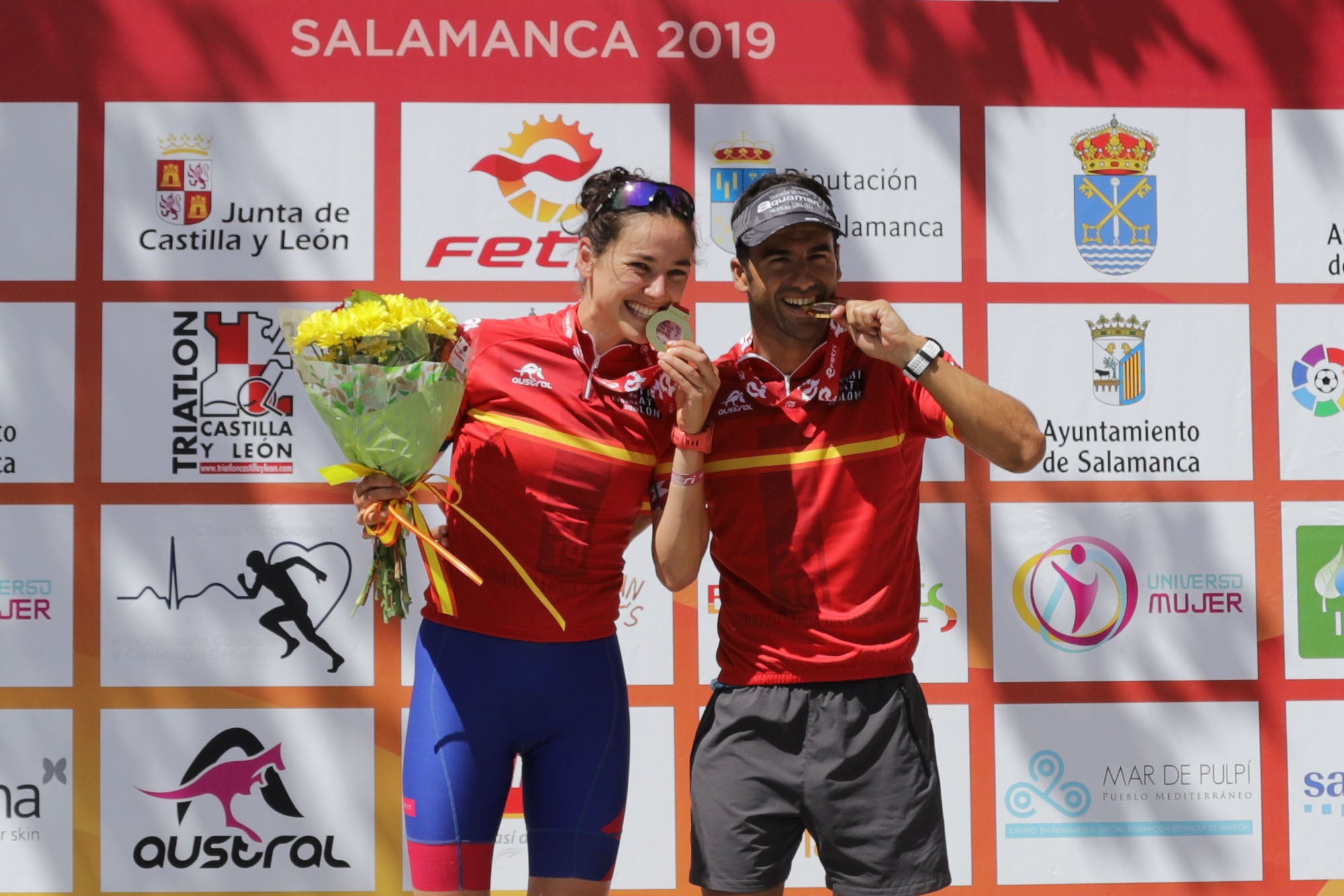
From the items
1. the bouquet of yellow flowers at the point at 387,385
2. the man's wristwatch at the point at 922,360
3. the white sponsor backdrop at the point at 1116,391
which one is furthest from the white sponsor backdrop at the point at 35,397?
the white sponsor backdrop at the point at 1116,391

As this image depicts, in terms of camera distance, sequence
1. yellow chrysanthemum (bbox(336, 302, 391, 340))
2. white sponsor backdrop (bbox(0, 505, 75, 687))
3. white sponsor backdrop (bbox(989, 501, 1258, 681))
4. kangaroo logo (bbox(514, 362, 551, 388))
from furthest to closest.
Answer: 1. white sponsor backdrop (bbox(989, 501, 1258, 681))
2. white sponsor backdrop (bbox(0, 505, 75, 687))
3. kangaroo logo (bbox(514, 362, 551, 388))
4. yellow chrysanthemum (bbox(336, 302, 391, 340))

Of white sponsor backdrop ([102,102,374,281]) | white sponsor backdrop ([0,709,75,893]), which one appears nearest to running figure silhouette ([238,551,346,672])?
white sponsor backdrop ([0,709,75,893])

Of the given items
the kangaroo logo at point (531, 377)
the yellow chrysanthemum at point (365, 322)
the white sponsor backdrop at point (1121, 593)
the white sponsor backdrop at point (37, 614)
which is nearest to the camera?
the yellow chrysanthemum at point (365, 322)

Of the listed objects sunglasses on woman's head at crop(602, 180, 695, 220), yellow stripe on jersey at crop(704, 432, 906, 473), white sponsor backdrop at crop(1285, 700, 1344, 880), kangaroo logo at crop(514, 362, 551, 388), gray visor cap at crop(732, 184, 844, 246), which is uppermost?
sunglasses on woman's head at crop(602, 180, 695, 220)

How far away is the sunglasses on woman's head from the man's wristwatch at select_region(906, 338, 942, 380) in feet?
1.80

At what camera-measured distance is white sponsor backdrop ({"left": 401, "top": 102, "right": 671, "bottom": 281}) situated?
11.2 ft

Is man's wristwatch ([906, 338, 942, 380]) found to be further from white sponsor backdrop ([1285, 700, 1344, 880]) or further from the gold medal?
white sponsor backdrop ([1285, 700, 1344, 880])

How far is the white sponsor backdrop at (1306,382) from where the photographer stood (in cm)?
351

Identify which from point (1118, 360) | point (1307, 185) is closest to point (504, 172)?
point (1118, 360)

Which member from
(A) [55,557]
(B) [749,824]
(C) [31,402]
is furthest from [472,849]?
(C) [31,402]

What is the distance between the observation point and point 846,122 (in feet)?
11.3

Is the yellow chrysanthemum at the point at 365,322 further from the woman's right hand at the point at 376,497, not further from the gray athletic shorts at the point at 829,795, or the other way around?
the gray athletic shorts at the point at 829,795

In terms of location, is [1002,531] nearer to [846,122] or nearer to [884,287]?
[884,287]

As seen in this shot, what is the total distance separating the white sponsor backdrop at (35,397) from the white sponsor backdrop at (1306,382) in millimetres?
3775
